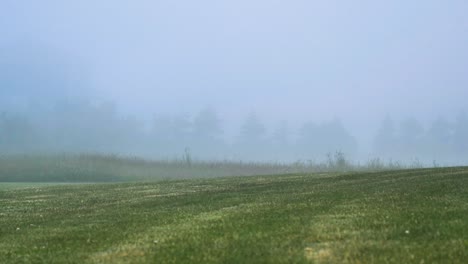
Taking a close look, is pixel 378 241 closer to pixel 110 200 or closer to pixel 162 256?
pixel 162 256

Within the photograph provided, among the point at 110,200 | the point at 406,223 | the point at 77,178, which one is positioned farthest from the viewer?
the point at 77,178

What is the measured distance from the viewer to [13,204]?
83.8 ft

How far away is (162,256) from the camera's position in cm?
995

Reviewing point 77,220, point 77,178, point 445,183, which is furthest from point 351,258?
point 77,178

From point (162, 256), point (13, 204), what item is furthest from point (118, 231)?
point (13, 204)

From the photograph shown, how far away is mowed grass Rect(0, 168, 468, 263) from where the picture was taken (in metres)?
9.49

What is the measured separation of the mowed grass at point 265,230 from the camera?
9492 mm

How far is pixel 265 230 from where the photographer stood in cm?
1196

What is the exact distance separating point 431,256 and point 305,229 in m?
3.33

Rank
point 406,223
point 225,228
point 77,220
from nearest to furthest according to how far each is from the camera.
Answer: point 406,223
point 225,228
point 77,220

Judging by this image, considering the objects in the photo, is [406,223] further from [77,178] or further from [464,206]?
[77,178]

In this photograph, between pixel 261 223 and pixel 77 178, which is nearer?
pixel 261 223

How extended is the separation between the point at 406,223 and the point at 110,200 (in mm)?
15551

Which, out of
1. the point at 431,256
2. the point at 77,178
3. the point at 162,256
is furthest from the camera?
the point at 77,178
